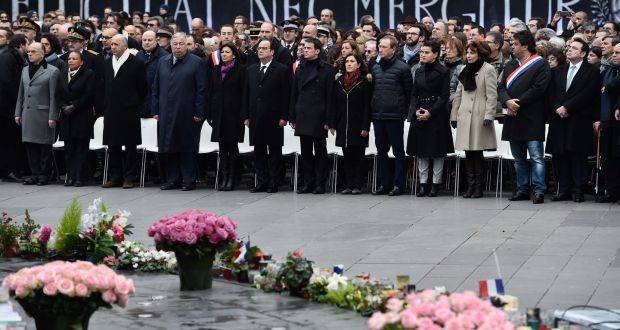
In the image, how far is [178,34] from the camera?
1942 centimetres

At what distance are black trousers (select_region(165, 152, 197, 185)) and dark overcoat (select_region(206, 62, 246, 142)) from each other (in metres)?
0.58

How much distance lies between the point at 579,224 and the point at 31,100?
870 centimetres

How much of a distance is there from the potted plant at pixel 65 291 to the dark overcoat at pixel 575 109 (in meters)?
9.56

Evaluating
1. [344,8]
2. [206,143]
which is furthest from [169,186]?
[344,8]

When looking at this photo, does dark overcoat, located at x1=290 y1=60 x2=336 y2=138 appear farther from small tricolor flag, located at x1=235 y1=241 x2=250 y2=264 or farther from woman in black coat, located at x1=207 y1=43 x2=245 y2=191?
small tricolor flag, located at x1=235 y1=241 x2=250 y2=264

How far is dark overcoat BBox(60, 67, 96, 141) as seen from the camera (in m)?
19.9

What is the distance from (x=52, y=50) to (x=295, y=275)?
10.6 meters

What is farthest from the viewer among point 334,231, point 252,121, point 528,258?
point 252,121

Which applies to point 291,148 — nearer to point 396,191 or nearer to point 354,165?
point 354,165

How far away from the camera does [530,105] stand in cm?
1748

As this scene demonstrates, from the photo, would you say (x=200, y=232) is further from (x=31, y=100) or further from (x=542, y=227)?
(x=31, y=100)

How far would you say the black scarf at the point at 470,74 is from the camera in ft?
58.2

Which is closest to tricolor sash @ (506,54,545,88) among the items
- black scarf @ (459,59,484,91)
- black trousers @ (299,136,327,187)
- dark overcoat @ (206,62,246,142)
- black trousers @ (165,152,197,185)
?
black scarf @ (459,59,484,91)

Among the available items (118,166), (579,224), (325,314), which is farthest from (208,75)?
(325,314)
